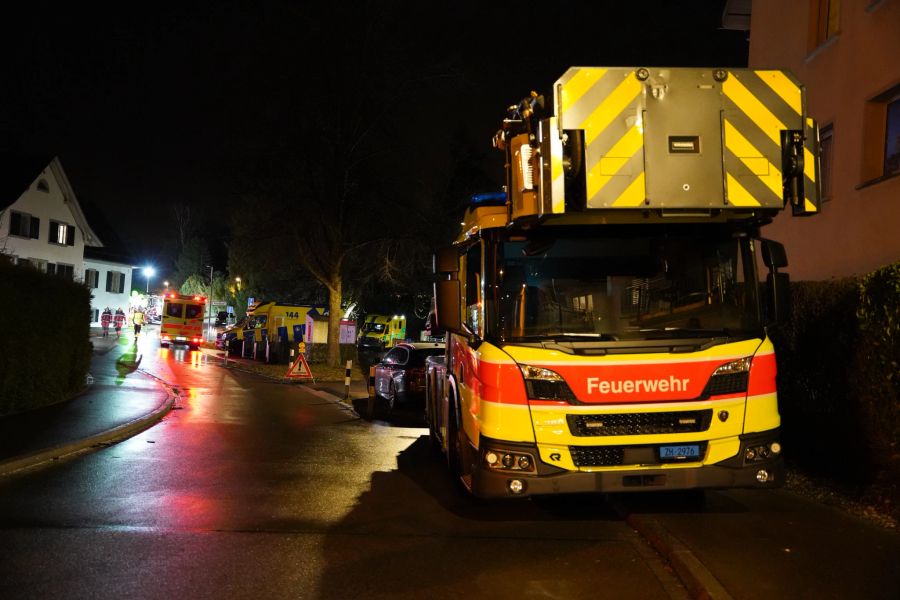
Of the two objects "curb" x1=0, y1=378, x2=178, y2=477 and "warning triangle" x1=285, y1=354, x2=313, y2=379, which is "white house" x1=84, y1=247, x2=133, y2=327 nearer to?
"warning triangle" x1=285, y1=354, x2=313, y2=379

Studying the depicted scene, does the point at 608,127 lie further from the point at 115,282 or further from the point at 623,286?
the point at 115,282

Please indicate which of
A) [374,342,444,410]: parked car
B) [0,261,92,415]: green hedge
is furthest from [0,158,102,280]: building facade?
[374,342,444,410]: parked car

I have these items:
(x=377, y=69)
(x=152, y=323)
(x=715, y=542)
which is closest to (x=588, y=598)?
(x=715, y=542)

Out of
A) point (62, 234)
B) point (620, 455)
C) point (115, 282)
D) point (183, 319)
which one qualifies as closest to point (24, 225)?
point (62, 234)

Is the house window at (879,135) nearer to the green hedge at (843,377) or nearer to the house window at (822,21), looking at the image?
the house window at (822,21)

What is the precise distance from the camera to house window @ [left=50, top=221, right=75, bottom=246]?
43.9 meters

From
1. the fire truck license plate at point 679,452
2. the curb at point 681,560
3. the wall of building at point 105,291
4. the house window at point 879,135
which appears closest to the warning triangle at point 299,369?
the house window at point 879,135

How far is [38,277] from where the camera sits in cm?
1377

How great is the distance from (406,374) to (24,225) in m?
35.4

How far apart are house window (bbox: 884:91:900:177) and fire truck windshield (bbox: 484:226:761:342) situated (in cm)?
748

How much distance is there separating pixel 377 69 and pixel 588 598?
73.3 ft

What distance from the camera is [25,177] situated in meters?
41.9

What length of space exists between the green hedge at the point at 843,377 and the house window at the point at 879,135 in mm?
5129

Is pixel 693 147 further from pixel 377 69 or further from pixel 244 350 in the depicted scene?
pixel 244 350
